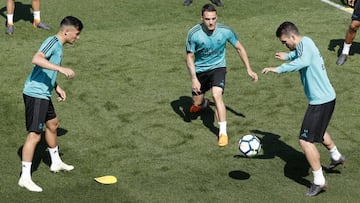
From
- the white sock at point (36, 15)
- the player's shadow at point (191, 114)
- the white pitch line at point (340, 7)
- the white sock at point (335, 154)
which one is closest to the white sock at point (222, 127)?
the player's shadow at point (191, 114)

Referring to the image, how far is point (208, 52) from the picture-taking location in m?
11.4

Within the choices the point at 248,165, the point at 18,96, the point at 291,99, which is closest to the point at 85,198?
the point at 248,165

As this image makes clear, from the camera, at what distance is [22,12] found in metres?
17.5

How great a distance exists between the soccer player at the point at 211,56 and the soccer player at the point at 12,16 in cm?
609

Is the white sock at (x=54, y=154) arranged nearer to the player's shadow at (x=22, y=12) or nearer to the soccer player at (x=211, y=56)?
the soccer player at (x=211, y=56)

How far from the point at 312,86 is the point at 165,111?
3824mm

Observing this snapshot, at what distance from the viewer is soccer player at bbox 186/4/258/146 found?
11015mm

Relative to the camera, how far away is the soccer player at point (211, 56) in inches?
434

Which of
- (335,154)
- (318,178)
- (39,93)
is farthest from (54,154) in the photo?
(335,154)

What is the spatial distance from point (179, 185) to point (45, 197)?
6.17 feet

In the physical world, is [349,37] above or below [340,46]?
above

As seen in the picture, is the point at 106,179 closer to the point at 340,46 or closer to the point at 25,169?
the point at 25,169

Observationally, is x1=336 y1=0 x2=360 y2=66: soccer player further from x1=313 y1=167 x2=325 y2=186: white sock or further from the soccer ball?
x1=313 y1=167 x2=325 y2=186: white sock

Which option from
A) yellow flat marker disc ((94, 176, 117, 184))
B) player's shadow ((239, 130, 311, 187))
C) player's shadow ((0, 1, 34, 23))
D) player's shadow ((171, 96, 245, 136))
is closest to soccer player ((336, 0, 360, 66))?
player's shadow ((171, 96, 245, 136))
